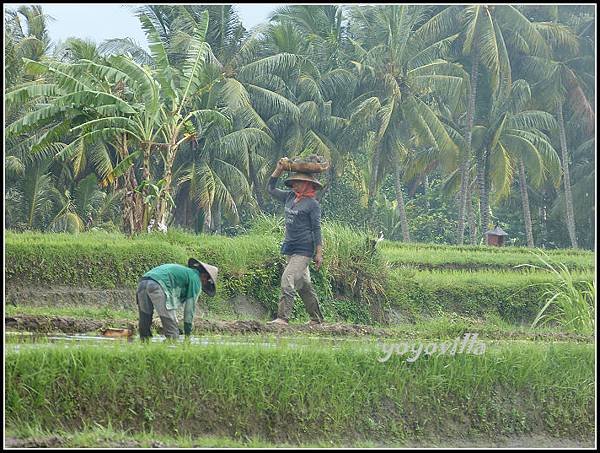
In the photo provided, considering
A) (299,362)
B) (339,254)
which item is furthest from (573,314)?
(299,362)

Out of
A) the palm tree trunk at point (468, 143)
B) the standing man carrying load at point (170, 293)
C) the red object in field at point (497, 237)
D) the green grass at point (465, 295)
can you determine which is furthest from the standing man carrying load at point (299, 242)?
the palm tree trunk at point (468, 143)

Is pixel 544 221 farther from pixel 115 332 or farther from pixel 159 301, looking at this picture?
A: pixel 159 301

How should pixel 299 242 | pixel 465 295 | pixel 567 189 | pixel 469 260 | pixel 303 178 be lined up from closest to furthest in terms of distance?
pixel 299 242 < pixel 303 178 < pixel 465 295 < pixel 469 260 < pixel 567 189

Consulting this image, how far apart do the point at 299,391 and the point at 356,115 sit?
25.5 meters

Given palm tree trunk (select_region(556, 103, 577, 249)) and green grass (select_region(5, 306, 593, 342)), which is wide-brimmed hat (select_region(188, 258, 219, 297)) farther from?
palm tree trunk (select_region(556, 103, 577, 249))

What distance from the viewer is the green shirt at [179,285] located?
30.5 ft

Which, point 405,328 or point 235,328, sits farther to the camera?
point 405,328

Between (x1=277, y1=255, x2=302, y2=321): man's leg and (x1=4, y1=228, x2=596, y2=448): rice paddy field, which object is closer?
(x1=4, y1=228, x2=596, y2=448): rice paddy field

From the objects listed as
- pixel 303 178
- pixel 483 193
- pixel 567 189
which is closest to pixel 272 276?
pixel 303 178

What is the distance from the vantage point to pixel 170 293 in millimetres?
9312

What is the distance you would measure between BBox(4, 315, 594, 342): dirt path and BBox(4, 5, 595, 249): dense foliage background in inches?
574

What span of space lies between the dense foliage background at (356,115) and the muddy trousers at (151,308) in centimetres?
1658

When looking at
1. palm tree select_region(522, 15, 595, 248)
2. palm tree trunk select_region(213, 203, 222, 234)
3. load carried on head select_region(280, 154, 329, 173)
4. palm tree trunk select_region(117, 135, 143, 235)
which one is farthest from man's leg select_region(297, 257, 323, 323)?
palm tree select_region(522, 15, 595, 248)

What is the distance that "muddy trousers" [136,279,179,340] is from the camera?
30.3ft
